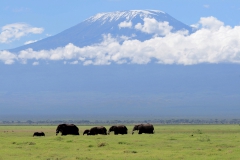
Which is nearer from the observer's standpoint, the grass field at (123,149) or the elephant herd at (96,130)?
the grass field at (123,149)

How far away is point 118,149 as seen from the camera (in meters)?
27.9

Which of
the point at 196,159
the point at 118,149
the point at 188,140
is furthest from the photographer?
the point at 188,140

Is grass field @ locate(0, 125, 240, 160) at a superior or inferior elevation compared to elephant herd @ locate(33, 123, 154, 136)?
inferior

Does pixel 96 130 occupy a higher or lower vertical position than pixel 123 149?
higher

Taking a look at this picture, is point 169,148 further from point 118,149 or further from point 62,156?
point 62,156

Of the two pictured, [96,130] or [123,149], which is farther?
[96,130]

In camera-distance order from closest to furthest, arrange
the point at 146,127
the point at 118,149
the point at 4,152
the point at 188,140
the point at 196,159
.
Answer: the point at 196,159 → the point at 4,152 → the point at 118,149 → the point at 188,140 → the point at 146,127

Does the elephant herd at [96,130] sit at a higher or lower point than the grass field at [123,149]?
higher

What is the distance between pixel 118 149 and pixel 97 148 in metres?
1.31

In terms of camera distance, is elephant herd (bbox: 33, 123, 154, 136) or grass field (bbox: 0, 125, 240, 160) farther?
elephant herd (bbox: 33, 123, 154, 136)

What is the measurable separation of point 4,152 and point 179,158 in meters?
9.10

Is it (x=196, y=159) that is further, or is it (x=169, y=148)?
(x=169, y=148)

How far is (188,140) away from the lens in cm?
3384

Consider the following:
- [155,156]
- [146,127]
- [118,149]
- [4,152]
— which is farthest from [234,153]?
[146,127]
